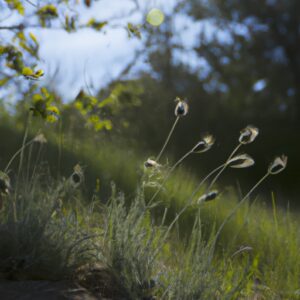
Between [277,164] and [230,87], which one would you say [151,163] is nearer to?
[277,164]

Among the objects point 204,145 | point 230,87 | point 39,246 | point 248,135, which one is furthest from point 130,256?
point 230,87

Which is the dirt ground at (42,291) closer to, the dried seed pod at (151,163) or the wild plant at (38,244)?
the wild plant at (38,244)

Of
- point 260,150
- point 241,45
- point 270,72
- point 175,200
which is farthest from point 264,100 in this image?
point 175,200

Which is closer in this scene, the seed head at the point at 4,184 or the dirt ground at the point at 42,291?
the dirt ground at the point at 42,291

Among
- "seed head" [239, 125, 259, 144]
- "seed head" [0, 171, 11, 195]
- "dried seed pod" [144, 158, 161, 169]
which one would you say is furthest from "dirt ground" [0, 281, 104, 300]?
"seed head" [239, 125, 259, 144]

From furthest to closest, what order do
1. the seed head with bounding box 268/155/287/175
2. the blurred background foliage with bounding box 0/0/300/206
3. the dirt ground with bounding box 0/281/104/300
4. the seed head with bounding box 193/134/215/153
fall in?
the blurred background foliage with bounding box 0/0/300/206 → the seed head with bounding box 193/134/215/153 → the seed head with bounding box 268/155/287/175 → the dirt ground with bounding box 0/281/104/300

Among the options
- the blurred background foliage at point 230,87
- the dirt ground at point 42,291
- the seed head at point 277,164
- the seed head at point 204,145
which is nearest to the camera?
the dirt ground at point 42,291

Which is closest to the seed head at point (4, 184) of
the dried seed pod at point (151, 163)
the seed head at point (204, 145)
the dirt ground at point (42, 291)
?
the dirt ground at point (42, 291)

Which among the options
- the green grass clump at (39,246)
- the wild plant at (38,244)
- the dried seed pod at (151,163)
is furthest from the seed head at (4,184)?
the dried seed pod at (151,163)

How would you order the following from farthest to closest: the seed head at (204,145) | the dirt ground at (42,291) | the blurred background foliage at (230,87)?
1. the blurred background foliage at (230,87)
2. the seed head at (204,145)
3. the dirt ground at (42,291)

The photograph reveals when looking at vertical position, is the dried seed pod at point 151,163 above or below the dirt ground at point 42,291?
above

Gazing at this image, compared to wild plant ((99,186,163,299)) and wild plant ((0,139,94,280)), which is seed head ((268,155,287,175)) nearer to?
wild plant ((99,186,163,299))

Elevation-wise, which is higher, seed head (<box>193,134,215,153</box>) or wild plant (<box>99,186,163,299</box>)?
seed head (<box>193,134,215,153</box>)

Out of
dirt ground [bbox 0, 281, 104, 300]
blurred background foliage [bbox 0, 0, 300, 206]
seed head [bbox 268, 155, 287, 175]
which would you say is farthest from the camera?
blurred background foliage [bbox 0, 0, 300, 206]
